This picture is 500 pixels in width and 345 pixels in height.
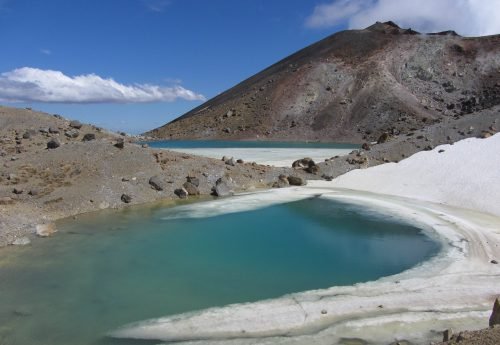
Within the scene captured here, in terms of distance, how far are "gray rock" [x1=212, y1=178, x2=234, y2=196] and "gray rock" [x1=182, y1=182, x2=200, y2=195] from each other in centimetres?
94

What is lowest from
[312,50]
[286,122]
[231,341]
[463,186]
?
[231,341]

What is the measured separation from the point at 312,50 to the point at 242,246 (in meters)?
88.9

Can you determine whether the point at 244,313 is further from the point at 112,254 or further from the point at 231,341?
the point at 112,254

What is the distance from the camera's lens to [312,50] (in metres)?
101

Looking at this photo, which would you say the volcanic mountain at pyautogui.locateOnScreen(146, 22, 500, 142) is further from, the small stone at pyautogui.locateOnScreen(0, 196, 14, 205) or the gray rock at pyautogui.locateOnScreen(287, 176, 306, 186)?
the small stone at pyautogui.locateOnScreen(0, 196, 14, 205)

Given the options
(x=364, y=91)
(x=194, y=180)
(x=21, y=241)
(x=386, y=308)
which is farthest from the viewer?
(x=364, y=91)

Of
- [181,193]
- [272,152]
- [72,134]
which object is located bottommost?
[181,193]

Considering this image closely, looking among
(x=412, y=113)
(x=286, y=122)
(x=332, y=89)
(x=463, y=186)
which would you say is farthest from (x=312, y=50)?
(x=463, y=186)

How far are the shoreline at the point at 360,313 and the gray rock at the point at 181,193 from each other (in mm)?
14722

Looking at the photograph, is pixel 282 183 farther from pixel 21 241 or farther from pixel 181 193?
pixel 21 241

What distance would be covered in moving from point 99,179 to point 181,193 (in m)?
4.36

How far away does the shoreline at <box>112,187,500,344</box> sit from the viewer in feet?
33.1

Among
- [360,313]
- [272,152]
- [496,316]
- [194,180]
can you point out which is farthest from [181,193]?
[272,152]

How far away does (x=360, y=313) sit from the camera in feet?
36.0
